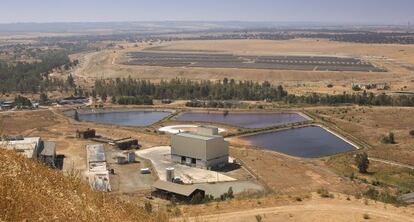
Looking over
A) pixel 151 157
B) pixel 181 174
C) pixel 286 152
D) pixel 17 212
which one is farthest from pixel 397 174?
pixel 17 212

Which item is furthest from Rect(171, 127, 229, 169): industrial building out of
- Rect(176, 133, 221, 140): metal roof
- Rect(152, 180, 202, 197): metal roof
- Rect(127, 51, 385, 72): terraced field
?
Rect(127, 51, 385, 72): terraced field

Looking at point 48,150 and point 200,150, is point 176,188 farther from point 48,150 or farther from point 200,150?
point 48,150

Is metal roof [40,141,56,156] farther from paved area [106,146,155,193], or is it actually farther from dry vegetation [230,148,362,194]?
dry vegetation [230,148,362,194]

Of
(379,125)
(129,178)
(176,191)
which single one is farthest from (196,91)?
(176,191)

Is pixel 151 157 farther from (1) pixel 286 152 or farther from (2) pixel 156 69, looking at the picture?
(2) pixel 156 69

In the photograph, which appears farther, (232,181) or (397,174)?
(397,174)

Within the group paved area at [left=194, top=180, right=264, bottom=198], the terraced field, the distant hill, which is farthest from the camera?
the terraced field

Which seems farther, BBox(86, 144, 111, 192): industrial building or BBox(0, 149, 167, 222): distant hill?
BBox(86, 144, 111, 192): industrial building
